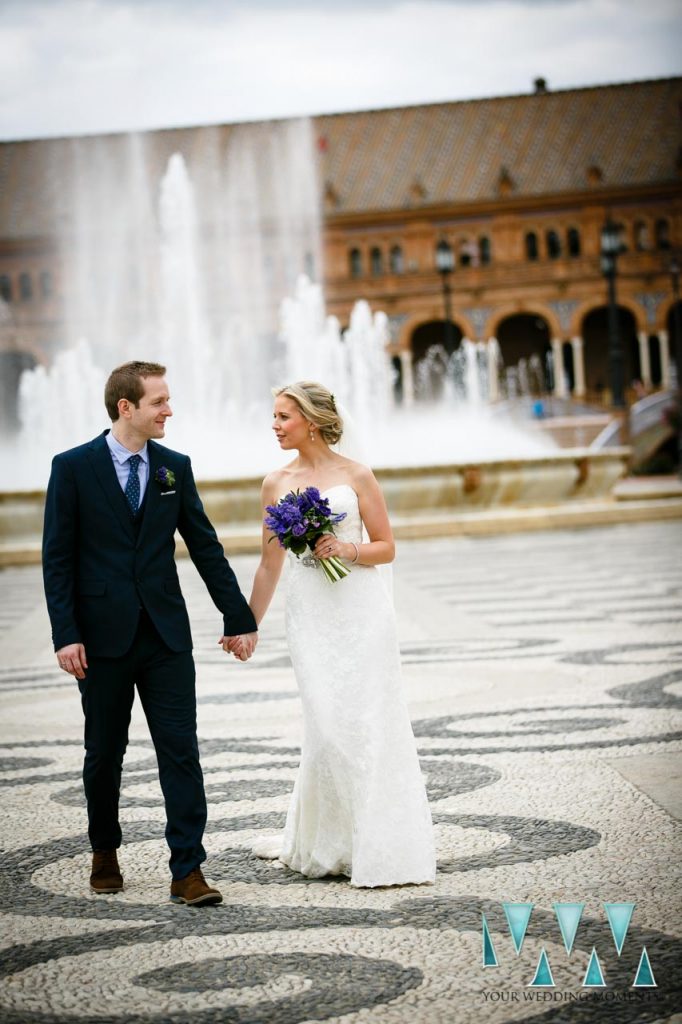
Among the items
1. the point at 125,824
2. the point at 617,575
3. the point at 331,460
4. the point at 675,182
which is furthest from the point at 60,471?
the point at 675,182

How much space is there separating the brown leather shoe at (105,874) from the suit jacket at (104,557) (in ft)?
1.76

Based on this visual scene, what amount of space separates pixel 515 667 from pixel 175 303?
35.0 metres

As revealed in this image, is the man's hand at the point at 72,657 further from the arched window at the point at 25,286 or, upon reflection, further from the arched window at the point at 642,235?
the arched window at the point at 25,286

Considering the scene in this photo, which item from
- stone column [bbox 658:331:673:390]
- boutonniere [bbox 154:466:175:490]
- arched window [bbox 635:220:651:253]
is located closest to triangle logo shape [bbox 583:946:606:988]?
boutonniere [bbox 154:466:175:490]

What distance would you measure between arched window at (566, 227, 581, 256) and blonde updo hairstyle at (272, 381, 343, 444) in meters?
59.5

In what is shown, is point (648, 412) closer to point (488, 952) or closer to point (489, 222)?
point (489, 222)

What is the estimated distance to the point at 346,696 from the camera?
413 centimetres

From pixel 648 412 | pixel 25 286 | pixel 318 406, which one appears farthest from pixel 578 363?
pixel 318 406

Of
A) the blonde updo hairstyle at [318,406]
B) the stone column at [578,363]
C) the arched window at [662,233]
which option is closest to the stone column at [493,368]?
the stone column at [578,363]

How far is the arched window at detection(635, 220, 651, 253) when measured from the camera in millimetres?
61031

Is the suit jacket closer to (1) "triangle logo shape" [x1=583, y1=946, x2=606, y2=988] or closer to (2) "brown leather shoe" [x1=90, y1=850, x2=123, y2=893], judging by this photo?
(2) "brown leather shoe" [x1=90, y1=850, x2=123, y2=893]

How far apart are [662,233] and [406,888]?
60.4 metres

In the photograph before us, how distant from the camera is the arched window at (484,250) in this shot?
62594 millimetres

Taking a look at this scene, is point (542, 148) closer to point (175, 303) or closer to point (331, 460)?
point (175, 303)
